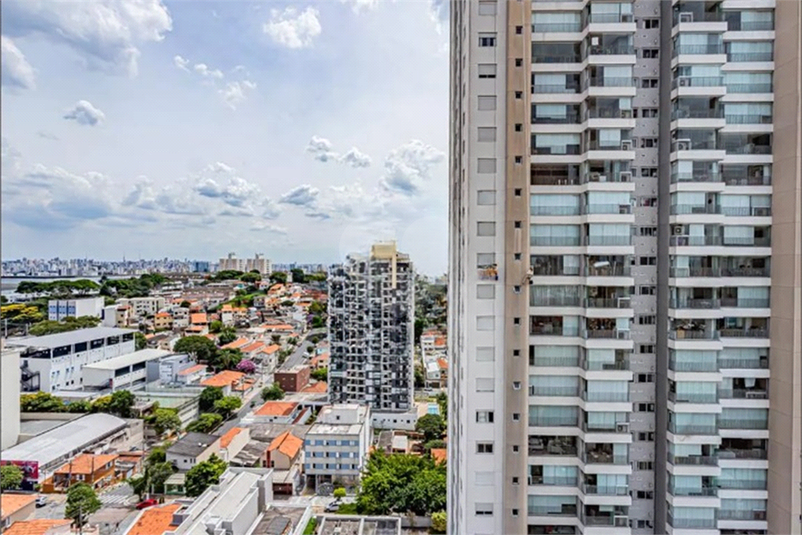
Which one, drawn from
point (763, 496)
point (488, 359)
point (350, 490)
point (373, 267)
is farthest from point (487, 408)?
point (350, 490)

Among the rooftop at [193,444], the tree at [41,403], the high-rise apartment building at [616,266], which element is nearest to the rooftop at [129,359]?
the tree at [41,403]

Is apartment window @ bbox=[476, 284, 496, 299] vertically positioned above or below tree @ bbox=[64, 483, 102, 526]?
above

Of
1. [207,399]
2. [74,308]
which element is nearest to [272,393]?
[207,399]

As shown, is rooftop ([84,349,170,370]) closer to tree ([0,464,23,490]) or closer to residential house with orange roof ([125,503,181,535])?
tree ([0,464,23,490])

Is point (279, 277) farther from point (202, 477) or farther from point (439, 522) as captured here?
point (439, 522)

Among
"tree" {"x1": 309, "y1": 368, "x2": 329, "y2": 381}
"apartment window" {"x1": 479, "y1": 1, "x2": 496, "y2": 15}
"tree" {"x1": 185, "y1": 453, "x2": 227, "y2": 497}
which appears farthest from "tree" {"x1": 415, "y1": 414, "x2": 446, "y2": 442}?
"apartment window" {"x1": 479, "y1": 1, "x2": 496, "y2": 15}
